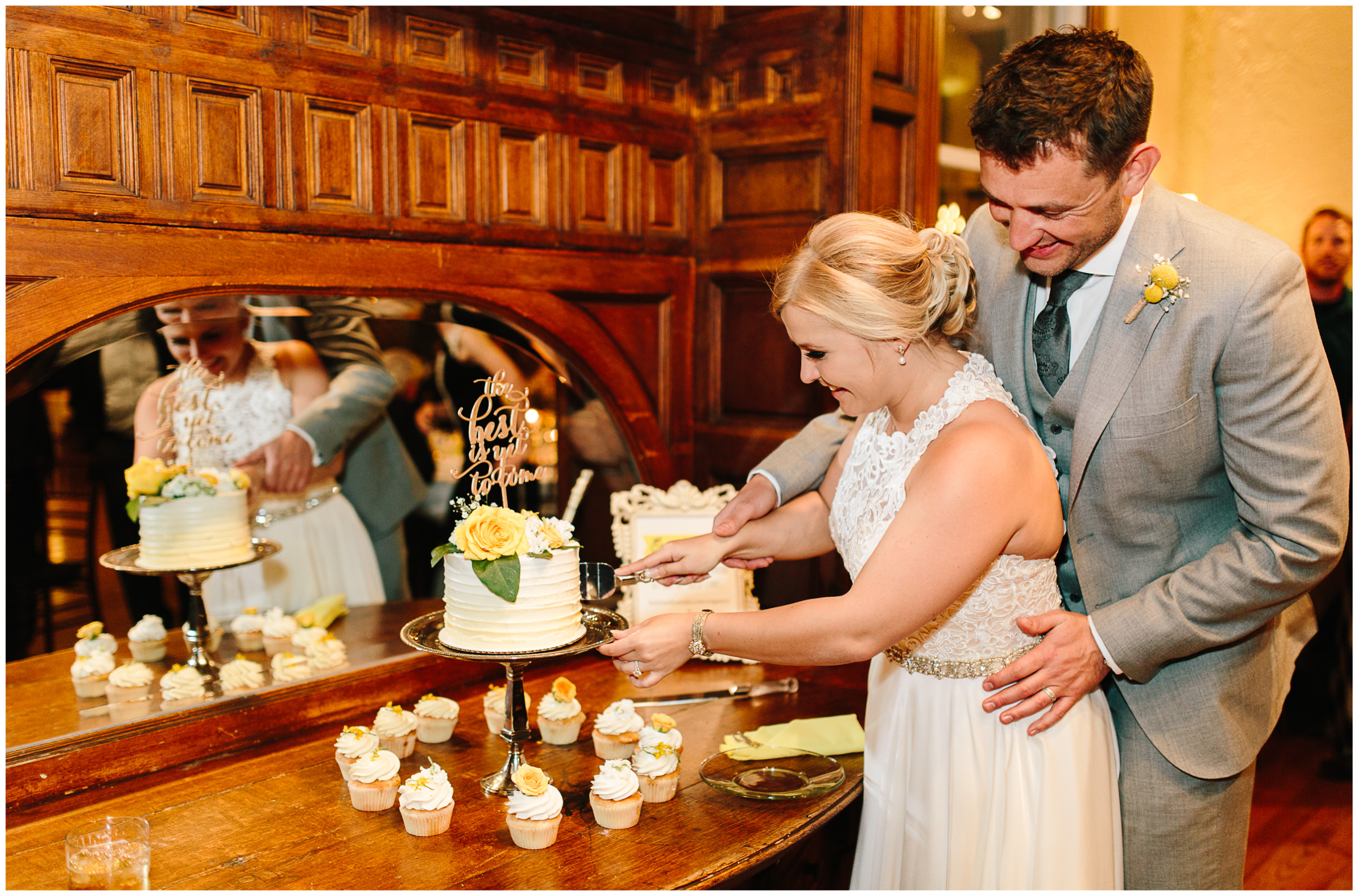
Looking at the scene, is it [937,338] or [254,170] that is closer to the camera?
[937,338]

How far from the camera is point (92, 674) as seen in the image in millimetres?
2582

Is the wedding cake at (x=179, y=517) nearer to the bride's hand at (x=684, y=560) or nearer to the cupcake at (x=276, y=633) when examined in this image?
the cupcake at (x=276, y=633)

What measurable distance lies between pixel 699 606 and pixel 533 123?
1.50 meters

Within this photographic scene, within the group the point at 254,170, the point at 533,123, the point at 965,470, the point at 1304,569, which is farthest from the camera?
the point at 533,123

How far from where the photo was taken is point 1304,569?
206 cm

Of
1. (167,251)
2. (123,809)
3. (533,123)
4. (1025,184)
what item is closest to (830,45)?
(533,123)

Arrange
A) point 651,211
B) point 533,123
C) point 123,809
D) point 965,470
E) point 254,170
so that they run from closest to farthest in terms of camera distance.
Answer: point 965,470 → point 123,809 → point 254,170 → point 533,123 → point 651,211

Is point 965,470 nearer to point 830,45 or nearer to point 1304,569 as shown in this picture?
point 1304,569

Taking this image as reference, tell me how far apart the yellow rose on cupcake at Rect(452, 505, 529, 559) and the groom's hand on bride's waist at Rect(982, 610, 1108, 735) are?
1.00m

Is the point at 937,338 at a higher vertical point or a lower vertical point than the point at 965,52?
lower

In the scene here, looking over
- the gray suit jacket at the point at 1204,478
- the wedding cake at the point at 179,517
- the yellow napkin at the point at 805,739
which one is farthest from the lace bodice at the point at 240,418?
the gray suit jacket at the point at 1204,478

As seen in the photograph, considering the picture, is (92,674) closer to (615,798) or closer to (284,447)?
(284,447)

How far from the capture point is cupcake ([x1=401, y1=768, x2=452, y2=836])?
2.09 m

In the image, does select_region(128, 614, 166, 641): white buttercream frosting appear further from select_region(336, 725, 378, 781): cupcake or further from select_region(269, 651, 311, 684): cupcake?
select_region(336, 725, 378, 781): cupcake
